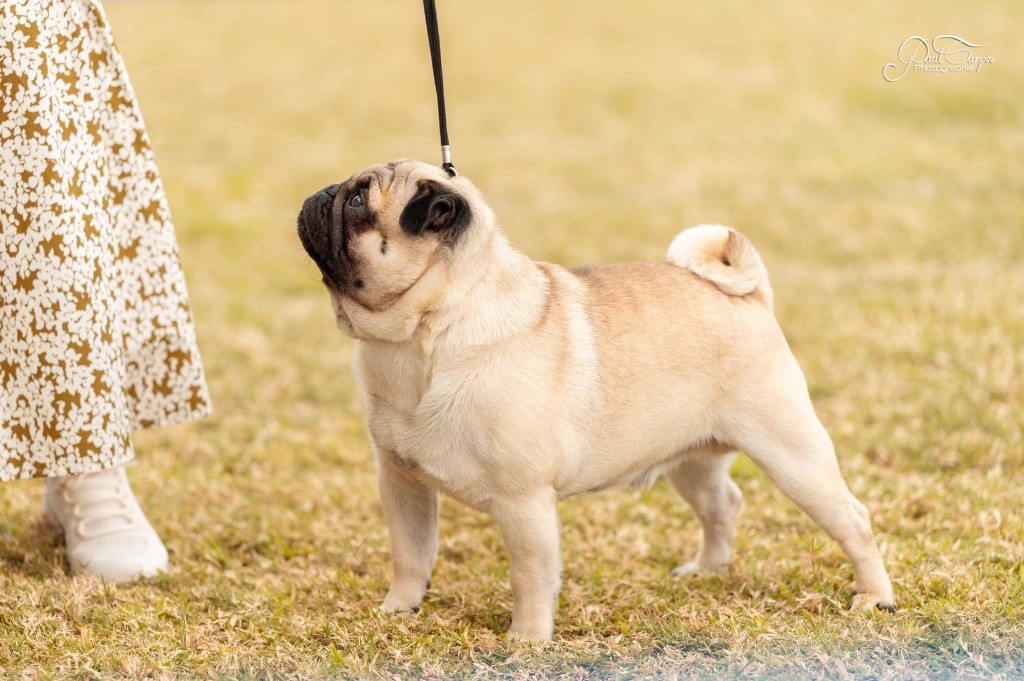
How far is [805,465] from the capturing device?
3.30m

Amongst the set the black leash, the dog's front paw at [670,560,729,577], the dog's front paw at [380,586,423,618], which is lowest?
the dog's front paw at [670,560,729,577]

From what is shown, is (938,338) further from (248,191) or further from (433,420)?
(248,191)

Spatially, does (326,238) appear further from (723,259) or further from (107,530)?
(107,530)

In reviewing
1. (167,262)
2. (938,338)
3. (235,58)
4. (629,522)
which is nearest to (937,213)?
(938,338)

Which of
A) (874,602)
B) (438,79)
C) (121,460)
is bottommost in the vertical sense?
(874,602)

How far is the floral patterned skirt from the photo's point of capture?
342 cm

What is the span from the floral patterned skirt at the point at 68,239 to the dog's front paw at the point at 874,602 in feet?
7.98

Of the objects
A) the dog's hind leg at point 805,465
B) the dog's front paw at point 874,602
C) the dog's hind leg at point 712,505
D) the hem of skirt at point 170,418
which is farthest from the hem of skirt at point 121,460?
the dog's front paw at point 874,602

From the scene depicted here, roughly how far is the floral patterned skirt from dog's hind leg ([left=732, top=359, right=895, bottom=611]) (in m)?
2.08

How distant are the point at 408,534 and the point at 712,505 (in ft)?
3.54

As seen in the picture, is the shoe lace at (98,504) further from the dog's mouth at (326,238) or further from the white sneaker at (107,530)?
the dog's mouth at (326,238)

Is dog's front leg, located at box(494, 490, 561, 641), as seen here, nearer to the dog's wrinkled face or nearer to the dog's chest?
the dog's chest

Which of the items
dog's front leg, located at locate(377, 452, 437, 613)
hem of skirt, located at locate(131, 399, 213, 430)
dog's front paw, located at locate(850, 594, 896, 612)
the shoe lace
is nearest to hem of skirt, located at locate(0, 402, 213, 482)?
hem of skirt, located at locate(131, 399, 213, 430)

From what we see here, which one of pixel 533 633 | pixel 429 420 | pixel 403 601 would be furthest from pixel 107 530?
pixel 533 633
